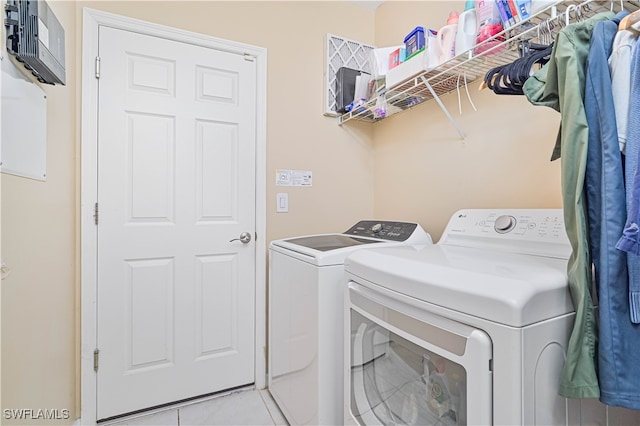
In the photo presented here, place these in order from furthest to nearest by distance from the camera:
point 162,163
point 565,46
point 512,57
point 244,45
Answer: point 244,45
point 162,163
point 512,57
point 565,46

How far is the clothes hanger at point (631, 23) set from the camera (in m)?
0.72

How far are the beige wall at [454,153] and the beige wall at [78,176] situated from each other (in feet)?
0.79

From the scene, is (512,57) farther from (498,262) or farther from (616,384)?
(616,384)

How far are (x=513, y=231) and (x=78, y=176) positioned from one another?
2032 mm

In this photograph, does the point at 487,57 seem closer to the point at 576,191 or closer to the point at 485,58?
the point at 485,58

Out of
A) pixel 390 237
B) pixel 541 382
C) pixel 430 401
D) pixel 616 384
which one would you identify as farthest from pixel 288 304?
pixel 616 384

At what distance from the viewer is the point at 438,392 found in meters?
0.93

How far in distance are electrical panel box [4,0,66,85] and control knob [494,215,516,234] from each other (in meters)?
1.79

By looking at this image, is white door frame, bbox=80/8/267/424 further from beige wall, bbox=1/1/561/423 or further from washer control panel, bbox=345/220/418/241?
washer control panel, bbox=345/220/418/241

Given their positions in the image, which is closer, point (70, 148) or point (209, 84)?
point (70, 148)

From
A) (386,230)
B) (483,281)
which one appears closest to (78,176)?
(386,230)

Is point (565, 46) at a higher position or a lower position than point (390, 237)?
higher

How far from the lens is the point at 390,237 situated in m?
1.67

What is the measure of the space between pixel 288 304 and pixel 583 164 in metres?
1.32
